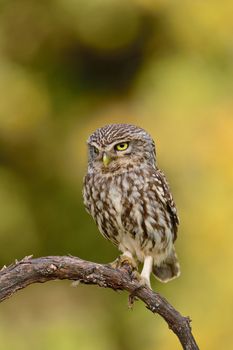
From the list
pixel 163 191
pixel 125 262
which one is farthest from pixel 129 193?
pixel 125 262

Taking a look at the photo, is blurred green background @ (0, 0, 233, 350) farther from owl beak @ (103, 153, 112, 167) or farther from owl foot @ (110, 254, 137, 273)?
owl beak @ (103, 153, 112, 167)

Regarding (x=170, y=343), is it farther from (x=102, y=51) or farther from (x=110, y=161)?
(x=110, y=161)

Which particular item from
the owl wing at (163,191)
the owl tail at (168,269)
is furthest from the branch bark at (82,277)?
the owl tail at (168,269)

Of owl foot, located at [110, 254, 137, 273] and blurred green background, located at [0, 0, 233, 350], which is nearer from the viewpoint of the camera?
owl foot, located at [110, 254, 137, 273]

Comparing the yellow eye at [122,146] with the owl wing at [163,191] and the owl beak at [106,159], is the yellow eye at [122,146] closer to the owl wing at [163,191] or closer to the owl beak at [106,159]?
the owl beak at [106,159]

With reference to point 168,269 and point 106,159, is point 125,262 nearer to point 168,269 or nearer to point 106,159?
point 106,159

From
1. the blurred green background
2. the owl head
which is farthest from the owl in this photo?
the blurred green background
